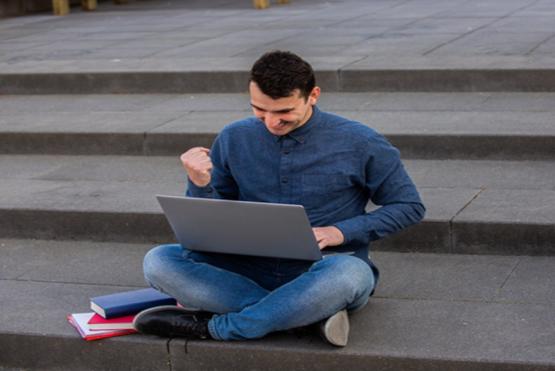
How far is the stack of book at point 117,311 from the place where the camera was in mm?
4438

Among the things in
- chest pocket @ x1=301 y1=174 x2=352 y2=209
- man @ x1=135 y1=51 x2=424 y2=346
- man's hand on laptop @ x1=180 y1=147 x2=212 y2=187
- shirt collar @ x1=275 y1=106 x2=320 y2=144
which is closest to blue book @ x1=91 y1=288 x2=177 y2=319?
man @ x1=135 y1=51 x2=424 y2=346

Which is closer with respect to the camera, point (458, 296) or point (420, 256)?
point (458, 296)

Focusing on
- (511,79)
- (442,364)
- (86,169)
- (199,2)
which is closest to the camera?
(442,364)

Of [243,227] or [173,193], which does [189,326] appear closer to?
[243,227]

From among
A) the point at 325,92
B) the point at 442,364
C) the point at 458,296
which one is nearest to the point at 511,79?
the point at 325,92

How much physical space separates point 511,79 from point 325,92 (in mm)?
1144

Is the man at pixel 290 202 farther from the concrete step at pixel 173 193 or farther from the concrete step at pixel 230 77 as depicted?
the concrete step at pixel 230 77

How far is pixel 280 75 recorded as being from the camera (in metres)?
4.00

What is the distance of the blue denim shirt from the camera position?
422 cm

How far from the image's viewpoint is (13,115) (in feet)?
24.5

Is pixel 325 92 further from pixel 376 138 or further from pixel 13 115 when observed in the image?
pixel 376 138

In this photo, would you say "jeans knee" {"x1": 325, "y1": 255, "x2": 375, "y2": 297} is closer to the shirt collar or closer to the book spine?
the shirt collar

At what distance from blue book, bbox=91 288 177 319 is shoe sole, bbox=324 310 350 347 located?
2.23 ft

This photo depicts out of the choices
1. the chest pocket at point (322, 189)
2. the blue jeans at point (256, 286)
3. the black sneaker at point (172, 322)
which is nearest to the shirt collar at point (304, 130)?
the chest pocket at point (322, 189)
